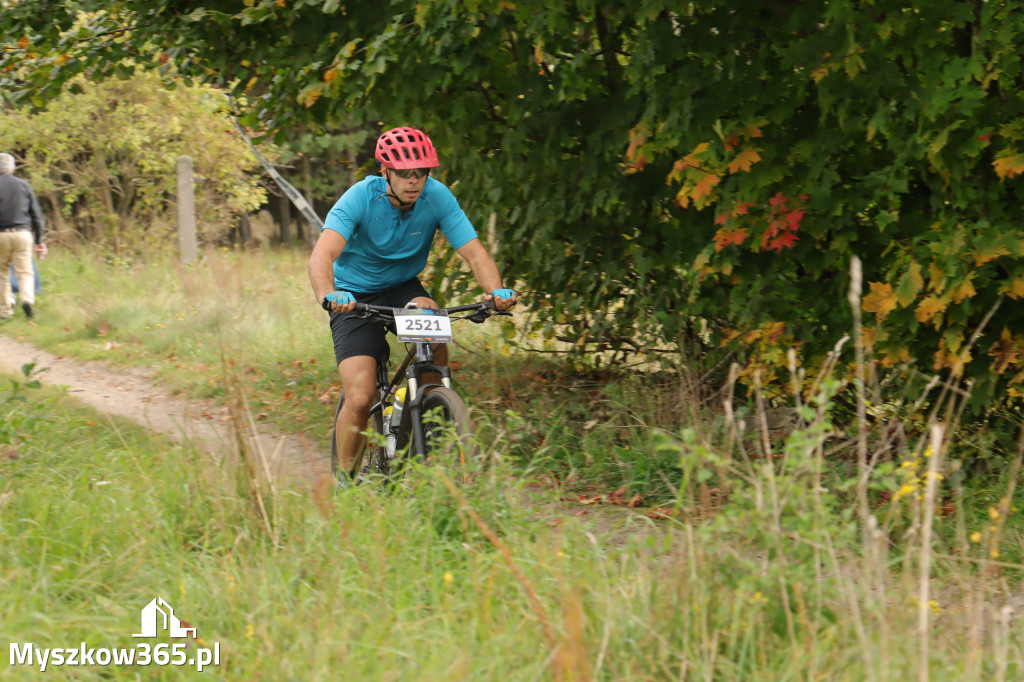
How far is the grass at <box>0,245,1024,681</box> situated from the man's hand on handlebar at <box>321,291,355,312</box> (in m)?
0.88

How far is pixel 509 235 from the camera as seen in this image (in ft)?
22.8

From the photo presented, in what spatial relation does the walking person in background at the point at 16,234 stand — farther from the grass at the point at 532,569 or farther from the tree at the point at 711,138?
the grass at the point at 532,569

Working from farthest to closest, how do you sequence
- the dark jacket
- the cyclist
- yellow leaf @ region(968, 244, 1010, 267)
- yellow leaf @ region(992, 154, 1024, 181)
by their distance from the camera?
the dark jacket < the cyclist < yellow leaf @ region(968, 244, 1010, 267) < yellow leaf @ region(992, 154, 1024, 181)

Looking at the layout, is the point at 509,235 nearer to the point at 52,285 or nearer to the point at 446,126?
the point at 446,126

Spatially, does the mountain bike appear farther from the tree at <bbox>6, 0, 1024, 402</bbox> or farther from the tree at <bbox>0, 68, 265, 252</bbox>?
the tree at <bbox>0, 68, 265, 252</bbox>

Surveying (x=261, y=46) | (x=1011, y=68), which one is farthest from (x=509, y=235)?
(x=1011, y=68)

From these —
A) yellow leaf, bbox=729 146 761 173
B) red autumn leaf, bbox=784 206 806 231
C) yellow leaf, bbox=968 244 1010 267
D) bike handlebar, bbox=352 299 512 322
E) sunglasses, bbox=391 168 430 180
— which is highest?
yellow leaf, bbox=729 146 761 173

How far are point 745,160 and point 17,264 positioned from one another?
11036 millimetres

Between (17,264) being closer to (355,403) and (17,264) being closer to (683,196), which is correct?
(355,403)

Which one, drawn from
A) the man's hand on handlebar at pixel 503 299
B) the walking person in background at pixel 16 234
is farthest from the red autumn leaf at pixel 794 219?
the walking person in background at pixel 16 234

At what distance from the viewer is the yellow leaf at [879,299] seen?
4727 millimetres

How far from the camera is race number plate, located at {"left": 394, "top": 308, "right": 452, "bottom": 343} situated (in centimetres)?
507

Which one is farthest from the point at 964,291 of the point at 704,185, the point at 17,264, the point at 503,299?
the point at 17,264

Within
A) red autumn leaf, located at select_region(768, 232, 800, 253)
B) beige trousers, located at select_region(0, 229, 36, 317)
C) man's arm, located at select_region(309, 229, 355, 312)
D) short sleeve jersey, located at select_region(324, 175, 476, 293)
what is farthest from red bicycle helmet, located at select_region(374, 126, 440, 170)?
beige trousers, located at select_region(0, 229, 36, 317)
